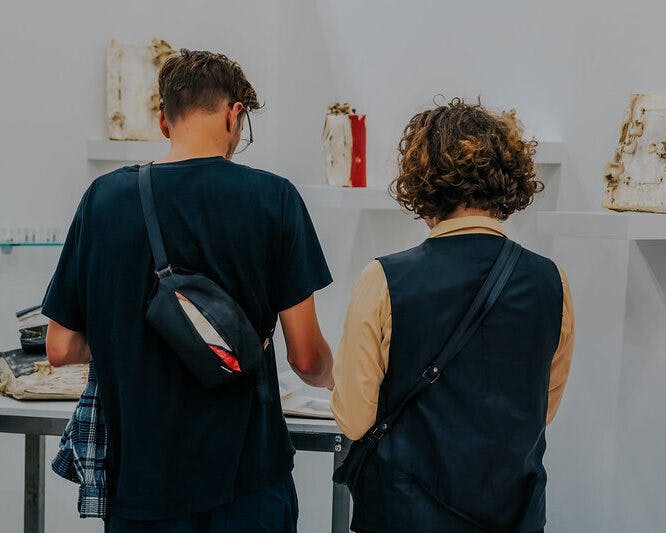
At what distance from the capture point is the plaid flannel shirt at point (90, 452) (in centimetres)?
163

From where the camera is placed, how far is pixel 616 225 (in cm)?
198

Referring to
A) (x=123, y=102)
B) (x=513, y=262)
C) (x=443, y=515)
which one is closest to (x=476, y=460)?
(x=443, y=515)

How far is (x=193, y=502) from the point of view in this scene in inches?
63.0

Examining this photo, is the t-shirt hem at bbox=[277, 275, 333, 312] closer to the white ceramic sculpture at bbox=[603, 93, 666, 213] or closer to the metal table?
the metal table

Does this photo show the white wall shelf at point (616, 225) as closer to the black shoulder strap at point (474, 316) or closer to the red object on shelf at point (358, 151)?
the black shoulder strap at point (474, 316)

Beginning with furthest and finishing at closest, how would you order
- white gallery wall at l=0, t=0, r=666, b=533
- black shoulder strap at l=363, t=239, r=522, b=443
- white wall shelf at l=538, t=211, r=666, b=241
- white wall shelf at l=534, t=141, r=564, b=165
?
white wall shelf at l=534, t=141, r=564, b=165
white gallery wall at l=0, t=0, r=666, b=533
white wall shelf at l=538, t=211, r=666, b=241
black shoulder strap at l=363, t=239, r=522, b=443

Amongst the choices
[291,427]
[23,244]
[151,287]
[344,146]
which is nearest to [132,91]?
[23,244]

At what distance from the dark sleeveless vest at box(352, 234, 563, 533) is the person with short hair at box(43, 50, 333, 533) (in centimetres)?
24

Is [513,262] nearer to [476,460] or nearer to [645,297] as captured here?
[476,460]

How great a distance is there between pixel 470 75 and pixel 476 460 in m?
1.46

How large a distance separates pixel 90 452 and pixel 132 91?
4.85 feet

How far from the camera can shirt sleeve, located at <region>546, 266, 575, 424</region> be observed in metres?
1.51

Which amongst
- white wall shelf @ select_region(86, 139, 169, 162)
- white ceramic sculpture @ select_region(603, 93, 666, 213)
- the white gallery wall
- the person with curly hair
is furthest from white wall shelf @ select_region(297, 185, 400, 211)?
the person with curly hair

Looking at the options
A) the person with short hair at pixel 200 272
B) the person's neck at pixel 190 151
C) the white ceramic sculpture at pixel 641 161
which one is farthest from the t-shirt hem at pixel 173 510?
the white ceramic sculpture at pixel 641 161
